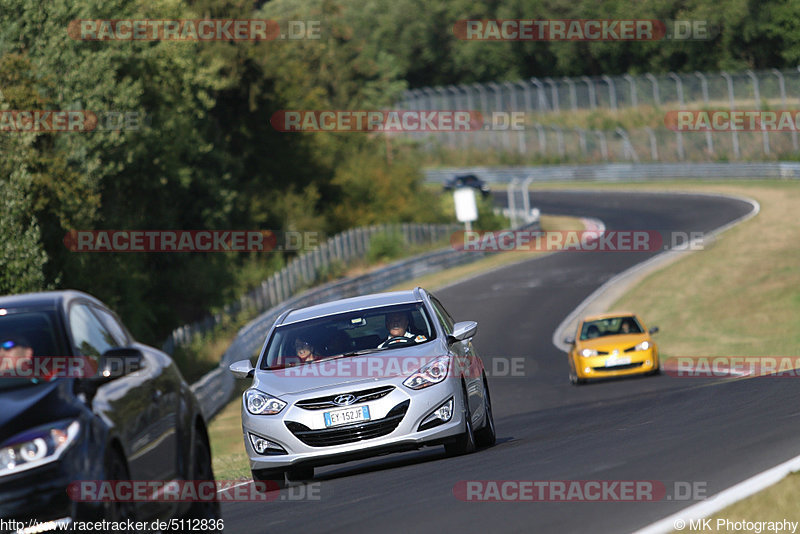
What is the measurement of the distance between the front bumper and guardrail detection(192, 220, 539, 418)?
43.8 ft

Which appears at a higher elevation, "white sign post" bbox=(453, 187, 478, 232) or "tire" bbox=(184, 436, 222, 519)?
"tire" bbox=(184, 436, 222, 519)

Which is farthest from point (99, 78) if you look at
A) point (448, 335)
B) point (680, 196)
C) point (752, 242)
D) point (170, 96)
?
point (680, 196)

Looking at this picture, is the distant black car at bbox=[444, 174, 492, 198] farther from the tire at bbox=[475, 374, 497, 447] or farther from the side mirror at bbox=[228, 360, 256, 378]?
the side mirror at bbox=[228, 360, 256, 378]

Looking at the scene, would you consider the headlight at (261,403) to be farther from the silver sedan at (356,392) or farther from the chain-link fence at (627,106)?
the chain-link fence at (627,106)

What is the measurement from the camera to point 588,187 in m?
85.0

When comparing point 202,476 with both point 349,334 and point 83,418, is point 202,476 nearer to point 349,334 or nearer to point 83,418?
point 83,418

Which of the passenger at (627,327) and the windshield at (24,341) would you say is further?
the passenger at (627,327)

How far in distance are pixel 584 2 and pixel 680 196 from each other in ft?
134

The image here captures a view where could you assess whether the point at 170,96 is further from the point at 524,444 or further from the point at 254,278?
the point at 524,444

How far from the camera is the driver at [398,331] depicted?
40.8 feet

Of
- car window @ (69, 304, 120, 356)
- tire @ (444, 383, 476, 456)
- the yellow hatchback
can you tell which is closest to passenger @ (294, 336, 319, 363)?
tire @ (444, 383, 476, 456)

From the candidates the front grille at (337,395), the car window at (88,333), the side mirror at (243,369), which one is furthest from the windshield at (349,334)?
the car window at (88,333)

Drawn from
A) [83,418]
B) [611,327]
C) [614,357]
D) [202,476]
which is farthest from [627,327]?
[83,418]

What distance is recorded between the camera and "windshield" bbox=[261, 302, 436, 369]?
12.4 meters
